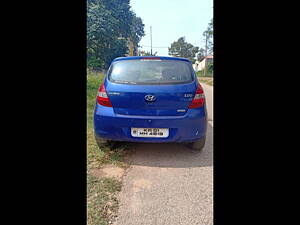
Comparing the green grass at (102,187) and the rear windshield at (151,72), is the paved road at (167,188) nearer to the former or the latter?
the green grass at (102,187)

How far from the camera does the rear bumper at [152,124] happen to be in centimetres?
246

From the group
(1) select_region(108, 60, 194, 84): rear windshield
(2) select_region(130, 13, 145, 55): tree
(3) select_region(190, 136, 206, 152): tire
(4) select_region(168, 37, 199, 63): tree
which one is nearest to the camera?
(1) select_region(108, 60, 194, 84): rear windshield

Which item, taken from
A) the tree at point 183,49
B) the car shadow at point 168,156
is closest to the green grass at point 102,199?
the car shadow at point 168,156

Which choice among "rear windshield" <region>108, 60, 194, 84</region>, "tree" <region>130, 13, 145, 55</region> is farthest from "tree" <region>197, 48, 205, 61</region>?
"rear windshield" <region>108, 60, 194, 84</region>

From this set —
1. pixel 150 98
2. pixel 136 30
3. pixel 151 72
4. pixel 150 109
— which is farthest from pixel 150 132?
pixel 136 30

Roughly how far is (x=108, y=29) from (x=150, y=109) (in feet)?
78.0

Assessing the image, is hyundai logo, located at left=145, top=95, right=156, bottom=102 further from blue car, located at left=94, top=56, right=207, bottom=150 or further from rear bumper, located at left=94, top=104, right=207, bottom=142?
rear bumper, located at left=94, top=104, right=207, bottom=142

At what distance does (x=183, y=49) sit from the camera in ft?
166

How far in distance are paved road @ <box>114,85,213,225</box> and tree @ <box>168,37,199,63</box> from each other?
4764 centimetres

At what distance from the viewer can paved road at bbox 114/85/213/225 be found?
165 cm

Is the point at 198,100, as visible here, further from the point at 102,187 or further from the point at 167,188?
the point at 102,187
